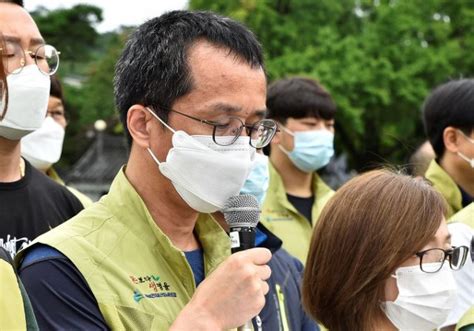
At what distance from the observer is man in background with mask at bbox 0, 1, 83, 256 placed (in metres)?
3.77

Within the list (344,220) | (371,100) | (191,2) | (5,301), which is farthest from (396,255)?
(191,2)

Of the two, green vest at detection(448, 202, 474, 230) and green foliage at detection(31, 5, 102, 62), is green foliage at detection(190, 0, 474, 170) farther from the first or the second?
green vest at detection(448, 202, 474, 230)

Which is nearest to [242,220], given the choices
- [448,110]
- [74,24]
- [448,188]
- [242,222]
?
[242,222]

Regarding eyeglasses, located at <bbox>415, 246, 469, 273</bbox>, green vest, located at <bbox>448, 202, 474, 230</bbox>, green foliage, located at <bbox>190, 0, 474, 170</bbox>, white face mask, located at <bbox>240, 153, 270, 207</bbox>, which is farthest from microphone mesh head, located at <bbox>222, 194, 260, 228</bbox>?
green foliage, located at <bbox>190, 0, 474, 170</bbox>

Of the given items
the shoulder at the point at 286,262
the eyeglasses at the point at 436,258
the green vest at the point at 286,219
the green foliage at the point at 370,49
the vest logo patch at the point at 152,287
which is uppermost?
the vest logo patch at the point at 152,287

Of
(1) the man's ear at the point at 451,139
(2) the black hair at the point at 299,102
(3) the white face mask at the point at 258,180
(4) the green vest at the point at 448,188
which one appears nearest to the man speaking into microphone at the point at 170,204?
(3) the white face mask at the point at 258,180

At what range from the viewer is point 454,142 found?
18.2 ft

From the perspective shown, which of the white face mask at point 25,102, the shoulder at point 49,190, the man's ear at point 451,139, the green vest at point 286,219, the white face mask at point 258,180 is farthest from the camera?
the green vest at point 286,219

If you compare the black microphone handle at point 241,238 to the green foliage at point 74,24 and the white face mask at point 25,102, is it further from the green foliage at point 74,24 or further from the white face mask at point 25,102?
the green foliage at point 74,24

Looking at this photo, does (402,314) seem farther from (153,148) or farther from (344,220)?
(153,148)

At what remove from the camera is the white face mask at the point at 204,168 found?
2.88 metres

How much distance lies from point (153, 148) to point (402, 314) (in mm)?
1251

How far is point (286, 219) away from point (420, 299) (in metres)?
2.85

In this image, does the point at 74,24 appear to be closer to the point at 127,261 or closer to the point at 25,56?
the point at 25,56
